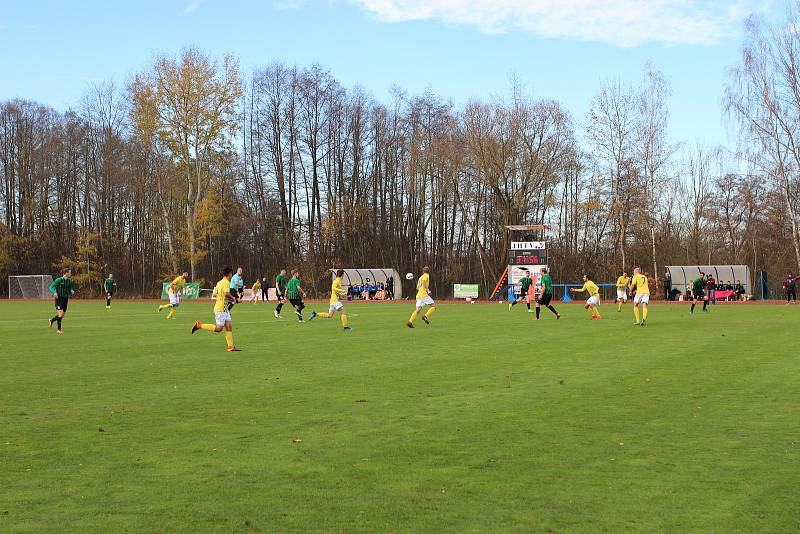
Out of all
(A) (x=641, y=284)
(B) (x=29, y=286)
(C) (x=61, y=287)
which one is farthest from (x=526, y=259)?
(B) (x=29, y=286)

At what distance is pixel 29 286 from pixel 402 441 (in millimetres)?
71304

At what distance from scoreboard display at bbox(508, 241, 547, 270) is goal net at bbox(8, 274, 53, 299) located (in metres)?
41.8

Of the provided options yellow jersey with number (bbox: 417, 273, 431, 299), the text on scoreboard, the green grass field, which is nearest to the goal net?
the text on scoreboard

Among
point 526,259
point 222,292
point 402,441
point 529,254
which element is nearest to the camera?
point 402,441

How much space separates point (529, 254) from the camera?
167ft

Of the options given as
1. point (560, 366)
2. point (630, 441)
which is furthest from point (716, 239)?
point (630, 441)

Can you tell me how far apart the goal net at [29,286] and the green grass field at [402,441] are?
5844 cm

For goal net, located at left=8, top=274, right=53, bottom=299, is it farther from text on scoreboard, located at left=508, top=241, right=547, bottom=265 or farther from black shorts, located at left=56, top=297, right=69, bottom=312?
black shorts, located at left=56, top=297, right=69, bottom=312

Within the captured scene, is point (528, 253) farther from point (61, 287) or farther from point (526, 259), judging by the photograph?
point (61, 287)

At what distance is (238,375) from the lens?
1440 centimetres

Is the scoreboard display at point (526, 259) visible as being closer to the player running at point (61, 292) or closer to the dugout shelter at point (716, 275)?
the dugout shelter at point (716, 275)

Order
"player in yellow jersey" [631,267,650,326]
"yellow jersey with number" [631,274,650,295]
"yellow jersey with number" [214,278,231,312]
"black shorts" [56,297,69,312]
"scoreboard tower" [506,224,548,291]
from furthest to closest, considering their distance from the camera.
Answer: "scoreboard tower" [506,224,548,291], "yellow jersey with number" [631,274,650,295], "player in yellow jersey" [631,267,650,326], "black shorts" [56,297,69,312], "yellow jersey with number" [214,278,231,312]

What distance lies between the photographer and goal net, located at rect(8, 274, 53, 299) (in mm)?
71875

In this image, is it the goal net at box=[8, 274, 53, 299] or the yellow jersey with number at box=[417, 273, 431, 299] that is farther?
the goal net at box=[8, 274, 53, 299]
